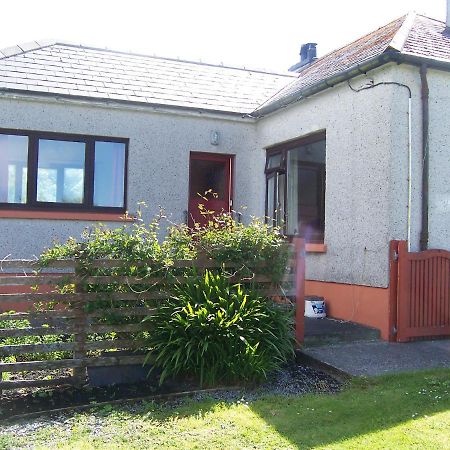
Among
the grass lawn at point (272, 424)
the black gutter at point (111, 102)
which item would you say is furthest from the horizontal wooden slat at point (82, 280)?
the black gutter at point (111, 102)

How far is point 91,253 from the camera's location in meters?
5.47

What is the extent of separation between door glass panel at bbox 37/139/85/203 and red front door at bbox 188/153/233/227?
2.31m

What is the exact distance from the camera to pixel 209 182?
36.9ft

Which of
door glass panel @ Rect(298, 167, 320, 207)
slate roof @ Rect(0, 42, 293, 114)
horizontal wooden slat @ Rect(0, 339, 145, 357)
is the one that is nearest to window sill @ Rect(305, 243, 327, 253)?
door glass panel @ Rect(298, 167, 320, 207)

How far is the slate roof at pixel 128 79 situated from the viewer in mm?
9523

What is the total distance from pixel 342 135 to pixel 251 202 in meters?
3.30

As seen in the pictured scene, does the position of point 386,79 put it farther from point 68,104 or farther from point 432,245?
point 68,104

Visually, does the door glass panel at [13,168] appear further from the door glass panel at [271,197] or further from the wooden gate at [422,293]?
the wooden gate at [422,293]

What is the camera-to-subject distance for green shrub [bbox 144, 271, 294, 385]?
518 cm

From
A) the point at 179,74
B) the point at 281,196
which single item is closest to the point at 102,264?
the point at 281,196

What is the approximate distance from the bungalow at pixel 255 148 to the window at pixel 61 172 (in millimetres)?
24

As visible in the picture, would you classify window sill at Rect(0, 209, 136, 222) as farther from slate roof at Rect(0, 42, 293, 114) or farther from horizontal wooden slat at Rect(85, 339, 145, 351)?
horizontal wooden slat at Rect(85, 339, 145, 351)

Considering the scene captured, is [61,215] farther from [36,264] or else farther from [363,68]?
[363,68]

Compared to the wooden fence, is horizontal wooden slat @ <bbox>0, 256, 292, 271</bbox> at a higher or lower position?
higher
